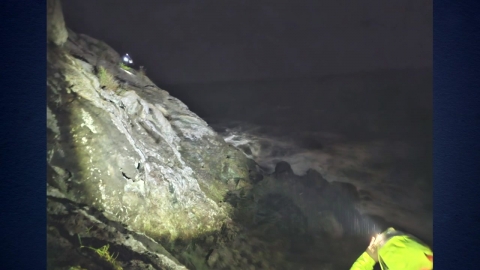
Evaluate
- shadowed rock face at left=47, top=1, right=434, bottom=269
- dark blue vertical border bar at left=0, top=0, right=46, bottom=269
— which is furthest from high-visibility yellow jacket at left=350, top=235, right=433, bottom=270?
dark blue vertical border bar at left=0, top=0, right=46, bottom=269

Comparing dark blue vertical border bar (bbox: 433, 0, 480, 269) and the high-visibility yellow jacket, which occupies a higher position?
dark blue vertical border bar (bbox: 433, 0, 480, 269)

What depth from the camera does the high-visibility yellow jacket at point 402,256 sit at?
203 centimetres

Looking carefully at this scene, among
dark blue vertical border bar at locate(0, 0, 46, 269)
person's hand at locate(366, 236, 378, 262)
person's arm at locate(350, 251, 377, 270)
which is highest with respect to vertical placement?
dark blue vertical border bar at locate(0, 0, 46, 269)

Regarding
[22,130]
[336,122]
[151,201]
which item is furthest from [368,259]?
[22,130]

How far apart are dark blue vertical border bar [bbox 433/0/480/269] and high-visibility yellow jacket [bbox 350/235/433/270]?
7 centimetres

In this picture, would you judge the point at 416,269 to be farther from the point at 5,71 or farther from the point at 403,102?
the point at 5,71

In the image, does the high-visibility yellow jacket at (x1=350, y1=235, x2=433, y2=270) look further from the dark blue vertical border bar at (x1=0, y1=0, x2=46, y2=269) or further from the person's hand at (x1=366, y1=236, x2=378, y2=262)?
the dark blue vertical border bar at (x1=0, y1=0, x2=46, y2=269)

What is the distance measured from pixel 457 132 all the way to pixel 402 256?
30.6 inches

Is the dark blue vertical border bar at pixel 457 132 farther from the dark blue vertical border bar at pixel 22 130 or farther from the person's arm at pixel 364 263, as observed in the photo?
the dark blue vertical border bar at pixel 22 130

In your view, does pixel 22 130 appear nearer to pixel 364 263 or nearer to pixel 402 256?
pixel 364 263

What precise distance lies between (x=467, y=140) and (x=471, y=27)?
2.11ft

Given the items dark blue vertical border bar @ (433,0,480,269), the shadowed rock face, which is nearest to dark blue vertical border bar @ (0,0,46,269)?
the shadowed rock face

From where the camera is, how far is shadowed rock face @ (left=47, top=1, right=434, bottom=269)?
2.06 m

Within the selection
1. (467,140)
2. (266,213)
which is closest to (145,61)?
(266,213)
